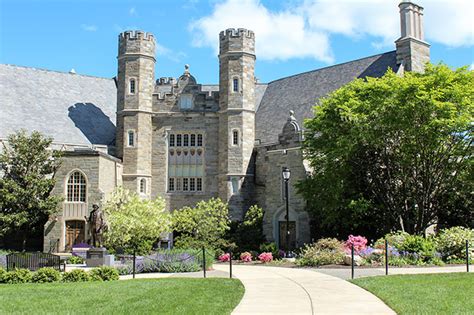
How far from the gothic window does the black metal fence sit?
1596 centimetres

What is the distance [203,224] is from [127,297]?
19122 mm

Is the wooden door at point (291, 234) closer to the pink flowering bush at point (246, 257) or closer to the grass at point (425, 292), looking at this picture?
the pink flowering bush at point (246, 257)

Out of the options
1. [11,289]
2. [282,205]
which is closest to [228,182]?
[282,205]

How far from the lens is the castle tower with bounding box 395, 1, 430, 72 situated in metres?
32.6

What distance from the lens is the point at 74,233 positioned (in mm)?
32375

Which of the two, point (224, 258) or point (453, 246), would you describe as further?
point (224, 258)

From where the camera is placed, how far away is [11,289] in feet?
49.7

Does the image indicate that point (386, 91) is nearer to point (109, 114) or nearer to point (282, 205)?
point (282, 205)

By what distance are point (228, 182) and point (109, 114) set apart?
1149 centimetres

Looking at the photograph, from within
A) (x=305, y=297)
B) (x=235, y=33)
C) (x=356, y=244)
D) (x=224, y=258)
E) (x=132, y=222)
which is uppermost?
(x=235, y=33)

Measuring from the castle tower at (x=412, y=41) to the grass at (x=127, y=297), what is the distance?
21.4m

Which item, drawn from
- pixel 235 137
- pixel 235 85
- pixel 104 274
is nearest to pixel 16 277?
pixel 104 274

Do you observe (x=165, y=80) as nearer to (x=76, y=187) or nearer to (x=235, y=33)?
(x=235, y=33)

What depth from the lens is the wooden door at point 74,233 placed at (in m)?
32.2
